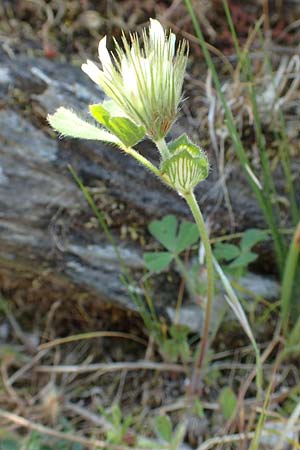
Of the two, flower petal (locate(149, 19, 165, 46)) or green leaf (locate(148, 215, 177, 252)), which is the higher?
flower petal (locate(149, 19, 165, 46))

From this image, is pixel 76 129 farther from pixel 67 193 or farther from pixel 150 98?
pixel 67 193

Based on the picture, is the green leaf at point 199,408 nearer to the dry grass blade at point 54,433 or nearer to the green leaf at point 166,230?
the dry grass blade at point 54,433

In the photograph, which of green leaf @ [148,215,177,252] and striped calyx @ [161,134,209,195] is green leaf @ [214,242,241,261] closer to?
green leaf @ [148,215,177,252]

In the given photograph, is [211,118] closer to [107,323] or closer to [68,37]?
[68,37]

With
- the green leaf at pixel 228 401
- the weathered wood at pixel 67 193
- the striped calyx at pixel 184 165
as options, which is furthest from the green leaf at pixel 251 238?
the striped calyx at pixel 184 165

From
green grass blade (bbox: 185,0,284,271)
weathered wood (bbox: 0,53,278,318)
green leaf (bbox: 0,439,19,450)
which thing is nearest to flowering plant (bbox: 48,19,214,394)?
green grass blade (bbox: 185,0,284,271)

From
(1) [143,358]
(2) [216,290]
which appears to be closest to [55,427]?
(1) [143,358]
